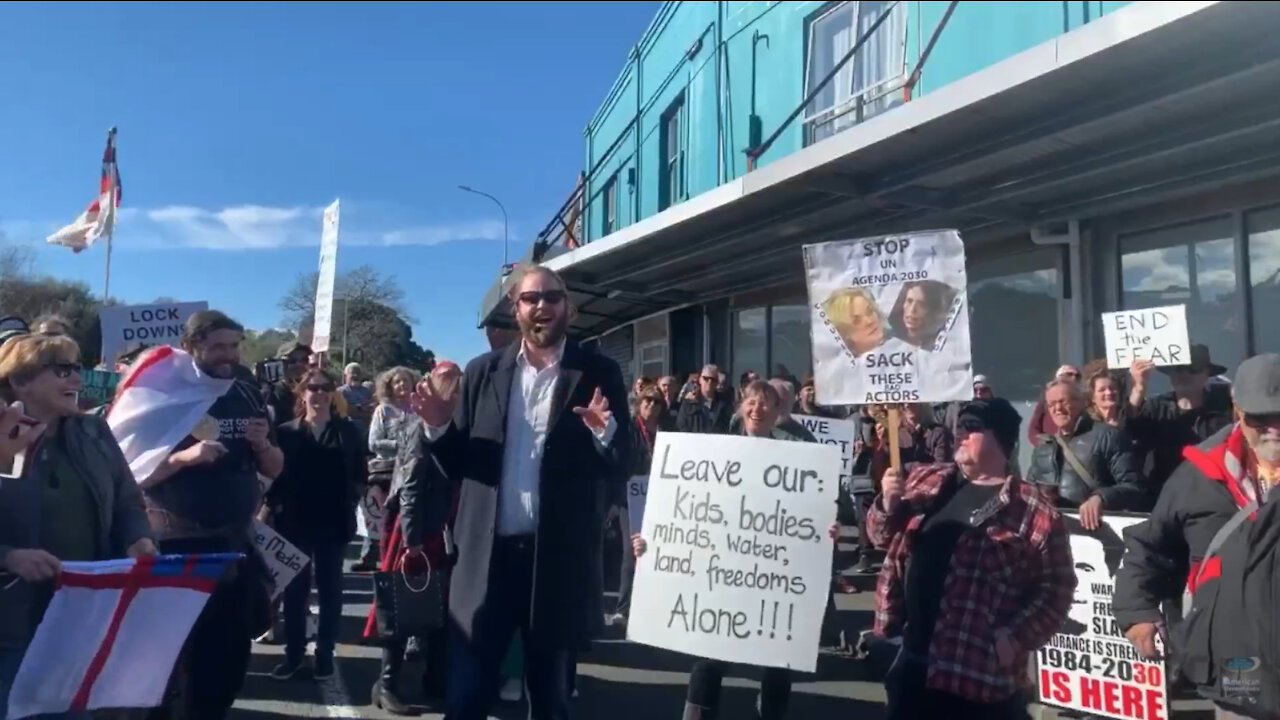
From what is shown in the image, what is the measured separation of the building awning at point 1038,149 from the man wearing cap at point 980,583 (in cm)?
188

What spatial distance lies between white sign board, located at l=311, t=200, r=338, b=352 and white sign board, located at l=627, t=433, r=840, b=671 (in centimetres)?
667

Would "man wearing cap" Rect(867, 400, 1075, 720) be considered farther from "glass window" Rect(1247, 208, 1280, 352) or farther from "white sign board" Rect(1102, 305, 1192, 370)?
"glass window" Rect(1247, 208, 1280, 352)

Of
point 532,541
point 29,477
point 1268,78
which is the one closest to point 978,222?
point 1268,78

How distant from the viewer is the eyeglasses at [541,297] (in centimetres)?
376

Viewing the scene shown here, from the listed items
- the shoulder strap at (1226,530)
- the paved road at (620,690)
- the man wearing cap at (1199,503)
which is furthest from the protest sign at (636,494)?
the shoulder strap at (1226,530)

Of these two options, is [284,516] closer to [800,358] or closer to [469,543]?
[469,543]

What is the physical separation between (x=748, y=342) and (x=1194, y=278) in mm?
7215

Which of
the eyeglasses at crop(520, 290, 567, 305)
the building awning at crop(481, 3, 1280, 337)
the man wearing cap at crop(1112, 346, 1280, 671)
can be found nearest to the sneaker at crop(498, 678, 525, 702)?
the building awning at crop(481, 3, 1280, 337)

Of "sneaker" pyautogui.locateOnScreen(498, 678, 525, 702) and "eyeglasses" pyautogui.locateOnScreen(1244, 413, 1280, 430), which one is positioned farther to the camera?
"sneaker" pyautogui.locateOnScreen(498, 678, 525, 702)

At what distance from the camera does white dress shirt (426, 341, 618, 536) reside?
373cm

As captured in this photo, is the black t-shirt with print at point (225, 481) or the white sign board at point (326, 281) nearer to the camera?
the black t-shirt with print at point (225, 481)

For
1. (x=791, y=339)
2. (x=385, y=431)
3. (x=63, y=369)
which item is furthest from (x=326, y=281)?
(x=63, y=369)

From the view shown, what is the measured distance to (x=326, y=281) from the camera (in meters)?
10.9

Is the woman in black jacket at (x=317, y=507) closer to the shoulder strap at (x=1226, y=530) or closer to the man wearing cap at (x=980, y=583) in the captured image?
the man wearing cap at (x=980, y=583)
